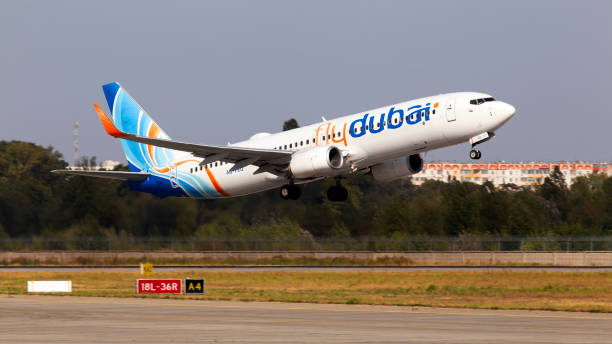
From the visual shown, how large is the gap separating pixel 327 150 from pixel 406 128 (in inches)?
157

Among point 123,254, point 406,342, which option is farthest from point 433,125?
point 123,254

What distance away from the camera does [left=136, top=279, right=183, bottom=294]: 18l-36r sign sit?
43938 millimetres

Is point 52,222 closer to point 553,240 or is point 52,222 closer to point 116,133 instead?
point 116,133

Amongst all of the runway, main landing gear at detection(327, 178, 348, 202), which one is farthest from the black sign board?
main landing gear at detection(327, 178, 348, 202)

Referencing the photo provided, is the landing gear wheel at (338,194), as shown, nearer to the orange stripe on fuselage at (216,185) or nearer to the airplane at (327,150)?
the airplane at (327,150)

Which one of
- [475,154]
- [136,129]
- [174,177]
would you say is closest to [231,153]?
[174,177]

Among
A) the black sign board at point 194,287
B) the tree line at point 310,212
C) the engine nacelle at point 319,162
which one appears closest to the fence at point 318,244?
the tree line at point 310,212

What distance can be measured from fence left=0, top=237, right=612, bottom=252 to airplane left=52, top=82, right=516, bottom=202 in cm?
1403

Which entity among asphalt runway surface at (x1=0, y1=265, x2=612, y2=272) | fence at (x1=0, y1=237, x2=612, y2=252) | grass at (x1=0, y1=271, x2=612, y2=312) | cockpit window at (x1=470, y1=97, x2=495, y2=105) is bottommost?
grass at (x1=0, y1=271, x2=612, y2=312)

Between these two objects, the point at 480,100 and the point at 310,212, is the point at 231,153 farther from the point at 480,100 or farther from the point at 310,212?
the point at 310,212

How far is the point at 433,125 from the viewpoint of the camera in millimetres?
43125

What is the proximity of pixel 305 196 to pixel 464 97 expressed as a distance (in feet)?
106

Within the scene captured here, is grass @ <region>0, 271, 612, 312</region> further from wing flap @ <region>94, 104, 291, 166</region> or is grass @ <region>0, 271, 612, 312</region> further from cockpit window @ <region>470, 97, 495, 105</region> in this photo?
cockpit window @ <region>470, 97, 495, 105</region>

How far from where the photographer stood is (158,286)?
44594 mm
